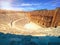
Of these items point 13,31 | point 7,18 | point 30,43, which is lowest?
point 30,43

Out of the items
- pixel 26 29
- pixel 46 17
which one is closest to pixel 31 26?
pixel 26 29

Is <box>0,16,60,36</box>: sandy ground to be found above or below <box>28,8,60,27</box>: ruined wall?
below

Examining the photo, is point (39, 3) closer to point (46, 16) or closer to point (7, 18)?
point (46, 16)

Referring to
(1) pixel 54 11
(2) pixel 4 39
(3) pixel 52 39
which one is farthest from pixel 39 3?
(2) pixel 4 39

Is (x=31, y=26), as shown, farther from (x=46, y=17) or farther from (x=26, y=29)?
(x=46, y=17)

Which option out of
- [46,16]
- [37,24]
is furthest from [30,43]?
[46,16]

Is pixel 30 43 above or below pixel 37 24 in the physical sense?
below

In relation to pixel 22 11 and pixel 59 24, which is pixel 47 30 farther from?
pixel 22 11

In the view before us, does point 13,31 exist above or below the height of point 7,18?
below

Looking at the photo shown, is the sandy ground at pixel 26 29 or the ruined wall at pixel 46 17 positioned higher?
the ruined wall at pixel 46 17
